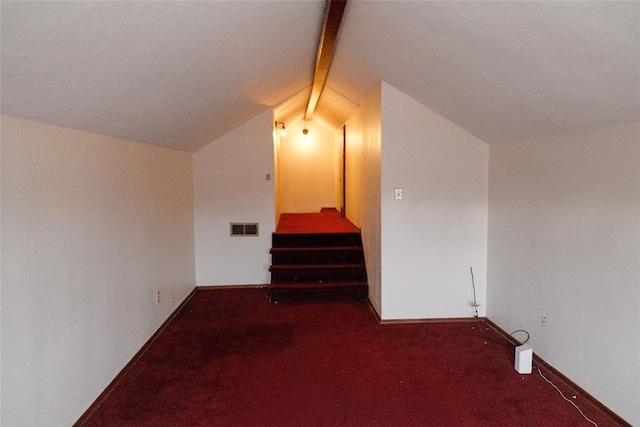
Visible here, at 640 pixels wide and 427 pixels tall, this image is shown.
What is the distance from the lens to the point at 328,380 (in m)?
3.04

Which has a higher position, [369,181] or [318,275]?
[369,181]

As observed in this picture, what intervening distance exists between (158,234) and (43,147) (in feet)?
6.40

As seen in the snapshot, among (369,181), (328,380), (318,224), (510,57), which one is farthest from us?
(318,224)

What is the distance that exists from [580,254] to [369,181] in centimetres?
243

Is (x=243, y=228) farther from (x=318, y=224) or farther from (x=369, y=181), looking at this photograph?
(x=369, y=181)

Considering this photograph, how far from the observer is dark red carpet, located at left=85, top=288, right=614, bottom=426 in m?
2.56

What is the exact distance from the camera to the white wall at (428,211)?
410 cm

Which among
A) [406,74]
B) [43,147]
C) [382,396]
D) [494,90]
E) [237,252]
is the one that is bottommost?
[382,396]

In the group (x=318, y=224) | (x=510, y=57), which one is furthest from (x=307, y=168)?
(x=510, y=57)

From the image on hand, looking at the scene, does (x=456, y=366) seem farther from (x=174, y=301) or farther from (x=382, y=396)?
(x=174, y=301)

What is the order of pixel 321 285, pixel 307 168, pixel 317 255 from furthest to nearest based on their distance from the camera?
pixel 307 168 → pixel 317 255 → pixel 321 285

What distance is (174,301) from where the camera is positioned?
4.57 metres

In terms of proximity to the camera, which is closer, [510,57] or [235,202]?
[510,57]

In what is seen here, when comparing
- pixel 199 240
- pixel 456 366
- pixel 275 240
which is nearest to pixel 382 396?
pixel 456 366
